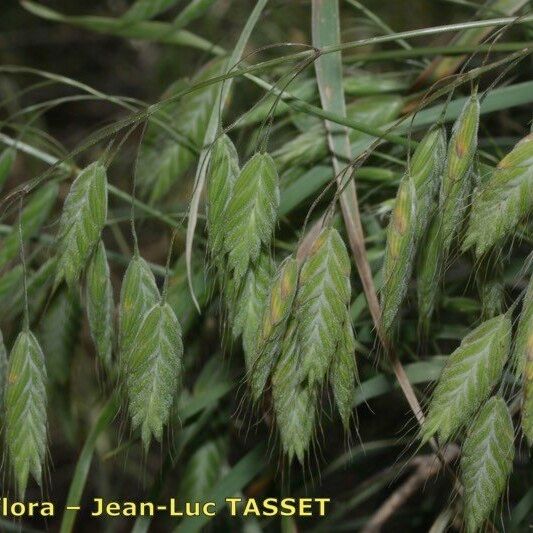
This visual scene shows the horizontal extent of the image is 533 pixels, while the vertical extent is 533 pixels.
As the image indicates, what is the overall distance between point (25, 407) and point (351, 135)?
382mm

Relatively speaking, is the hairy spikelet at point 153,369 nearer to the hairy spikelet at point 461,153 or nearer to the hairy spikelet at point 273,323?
the hairy spikelet at point 273,323

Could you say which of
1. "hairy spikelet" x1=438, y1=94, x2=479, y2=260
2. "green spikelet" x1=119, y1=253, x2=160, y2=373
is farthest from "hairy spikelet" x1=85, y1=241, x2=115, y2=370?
"hairy spikelet" x1=438, y1=94, x2=479, y2=260

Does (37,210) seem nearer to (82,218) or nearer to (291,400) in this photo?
(82,218)

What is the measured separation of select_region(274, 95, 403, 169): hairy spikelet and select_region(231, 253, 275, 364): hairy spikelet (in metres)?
0.23

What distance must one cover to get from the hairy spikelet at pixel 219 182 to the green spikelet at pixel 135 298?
6 cm

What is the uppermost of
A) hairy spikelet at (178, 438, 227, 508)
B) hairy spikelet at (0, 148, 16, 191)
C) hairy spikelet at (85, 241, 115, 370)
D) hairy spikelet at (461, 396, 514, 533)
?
hairy spikelet at (0, 148, 16, 191)

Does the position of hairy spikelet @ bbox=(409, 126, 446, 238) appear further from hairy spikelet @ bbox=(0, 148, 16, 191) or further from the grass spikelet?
hairy spikelet @ bbox=(0, 148, 16, 191)

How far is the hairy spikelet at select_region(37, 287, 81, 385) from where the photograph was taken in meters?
0.92

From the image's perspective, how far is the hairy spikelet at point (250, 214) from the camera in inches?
21.9

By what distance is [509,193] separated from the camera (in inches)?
19.5

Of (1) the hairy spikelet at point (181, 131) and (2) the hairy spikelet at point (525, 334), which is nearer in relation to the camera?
(2) the hairy spikelet at point (525, 334)

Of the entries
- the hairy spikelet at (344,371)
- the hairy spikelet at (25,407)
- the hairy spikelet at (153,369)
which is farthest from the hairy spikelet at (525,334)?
the hairy spikelet at (25,407)

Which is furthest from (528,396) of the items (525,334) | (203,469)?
(203,469)

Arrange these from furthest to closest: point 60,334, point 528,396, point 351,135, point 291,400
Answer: point 60,334
point 351,135
point 291,400
point 528,396
